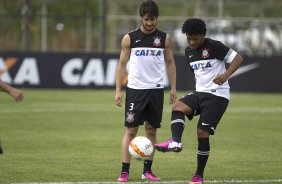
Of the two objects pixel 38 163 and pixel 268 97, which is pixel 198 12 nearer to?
pixel 268 97

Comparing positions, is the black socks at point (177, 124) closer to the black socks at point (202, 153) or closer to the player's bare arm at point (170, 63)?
the black socks at point (202, 153)

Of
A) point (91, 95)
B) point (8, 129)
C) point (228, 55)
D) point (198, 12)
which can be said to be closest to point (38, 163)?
point (228, 55)

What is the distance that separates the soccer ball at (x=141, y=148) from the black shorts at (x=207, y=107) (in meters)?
0.67

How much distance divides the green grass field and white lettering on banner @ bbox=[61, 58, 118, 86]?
423cm

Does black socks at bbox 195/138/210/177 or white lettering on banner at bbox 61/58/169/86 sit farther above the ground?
black socks at bbox 195/138/210/177

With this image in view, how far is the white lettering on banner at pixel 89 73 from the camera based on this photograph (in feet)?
94.7

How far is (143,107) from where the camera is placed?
10.6 metres

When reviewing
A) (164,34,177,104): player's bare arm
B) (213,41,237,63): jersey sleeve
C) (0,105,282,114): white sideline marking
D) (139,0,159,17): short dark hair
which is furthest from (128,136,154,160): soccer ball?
(0,105,282,114): white sideline marking

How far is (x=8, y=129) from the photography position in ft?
55.5

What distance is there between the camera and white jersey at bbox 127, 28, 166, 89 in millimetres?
10594

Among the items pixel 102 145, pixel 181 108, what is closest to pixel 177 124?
pixel 181 108

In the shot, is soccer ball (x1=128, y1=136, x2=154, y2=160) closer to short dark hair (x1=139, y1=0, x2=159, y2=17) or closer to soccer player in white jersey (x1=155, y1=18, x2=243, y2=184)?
soccer player in white jersey (x1=155, y1=18, x2=243, y2=184)

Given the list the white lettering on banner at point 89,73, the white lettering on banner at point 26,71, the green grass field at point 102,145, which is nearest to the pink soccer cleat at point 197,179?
the green grass field at point 102,145

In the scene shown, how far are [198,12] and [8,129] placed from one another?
60.4ft
